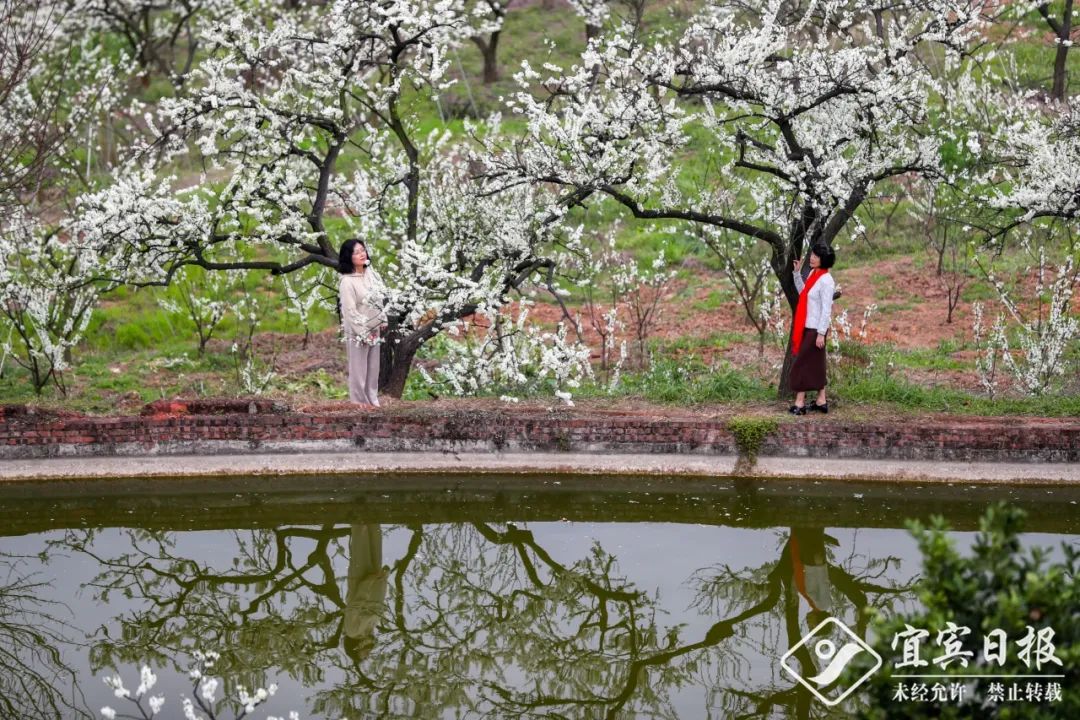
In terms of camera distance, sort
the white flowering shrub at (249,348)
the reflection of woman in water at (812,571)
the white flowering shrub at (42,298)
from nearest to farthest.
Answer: the reflection of woman in water at (812,571), the white flowering shrub at (42,298), the white flowering shrub at (249,348)

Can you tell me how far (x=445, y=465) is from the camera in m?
11.6

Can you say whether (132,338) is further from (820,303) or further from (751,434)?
(820,303)

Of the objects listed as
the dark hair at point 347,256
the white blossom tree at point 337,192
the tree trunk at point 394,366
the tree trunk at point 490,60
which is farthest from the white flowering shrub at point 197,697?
the tree trunk at point 490,60

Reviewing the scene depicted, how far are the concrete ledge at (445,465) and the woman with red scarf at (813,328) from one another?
0.83 m

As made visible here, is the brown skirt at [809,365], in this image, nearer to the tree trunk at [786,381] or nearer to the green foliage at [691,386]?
the tree trunk at [786,381]

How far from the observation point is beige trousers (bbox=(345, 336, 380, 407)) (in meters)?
12.4

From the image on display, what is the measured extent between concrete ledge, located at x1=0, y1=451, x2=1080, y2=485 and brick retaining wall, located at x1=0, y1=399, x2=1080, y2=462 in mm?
88

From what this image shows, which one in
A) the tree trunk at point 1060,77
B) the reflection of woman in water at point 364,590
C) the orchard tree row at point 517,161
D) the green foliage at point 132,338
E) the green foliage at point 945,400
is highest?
the tree trunk at point 1060,77

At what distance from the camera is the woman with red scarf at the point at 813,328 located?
37.7ft

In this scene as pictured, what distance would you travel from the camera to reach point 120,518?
34.9 feet

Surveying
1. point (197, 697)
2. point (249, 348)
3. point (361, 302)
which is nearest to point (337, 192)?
point (361, 302)

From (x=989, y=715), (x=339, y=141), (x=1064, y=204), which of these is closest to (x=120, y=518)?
(x=339, y=141)

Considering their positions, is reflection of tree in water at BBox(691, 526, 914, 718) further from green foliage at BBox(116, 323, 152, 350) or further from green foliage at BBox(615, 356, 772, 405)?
green foliage at BBox(116, 323, 152, 350)

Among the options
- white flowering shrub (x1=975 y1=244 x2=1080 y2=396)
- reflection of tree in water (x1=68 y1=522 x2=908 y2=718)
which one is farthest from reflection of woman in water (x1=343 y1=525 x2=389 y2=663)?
white flowering shrub (x1=975 y1=244 x2=1080 y2=396)
